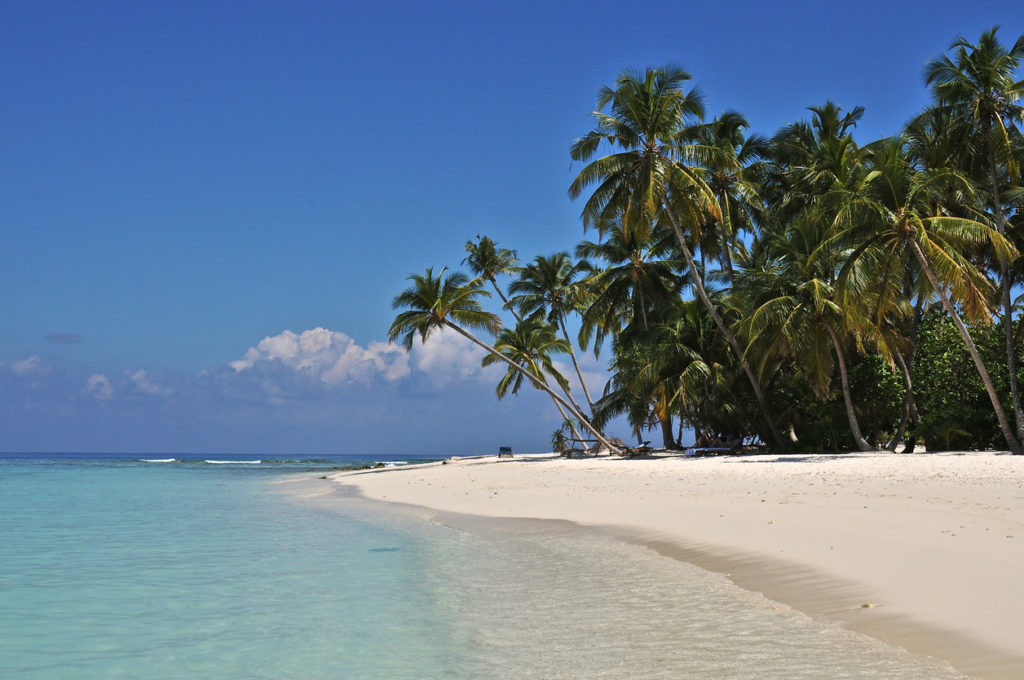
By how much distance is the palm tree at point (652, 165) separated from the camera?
24453 millimetres

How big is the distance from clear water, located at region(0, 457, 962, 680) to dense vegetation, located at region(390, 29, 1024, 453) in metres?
13.9

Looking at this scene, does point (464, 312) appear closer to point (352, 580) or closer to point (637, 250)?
point (637, 250)

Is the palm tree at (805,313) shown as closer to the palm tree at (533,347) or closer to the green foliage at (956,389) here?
the green foliage at (956,389)

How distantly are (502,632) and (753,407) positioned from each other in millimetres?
23735

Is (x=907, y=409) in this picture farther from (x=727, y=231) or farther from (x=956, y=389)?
(x=727, y=231)

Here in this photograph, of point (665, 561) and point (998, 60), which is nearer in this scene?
point (665, 561)

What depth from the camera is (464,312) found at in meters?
30.8

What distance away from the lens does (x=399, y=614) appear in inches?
241

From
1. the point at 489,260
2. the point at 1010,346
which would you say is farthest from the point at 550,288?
the point at 1010,346

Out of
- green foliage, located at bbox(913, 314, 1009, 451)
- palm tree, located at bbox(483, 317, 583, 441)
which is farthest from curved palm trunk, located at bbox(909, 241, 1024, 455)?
palm tree, located at bbox(483, 317, 583, 441)

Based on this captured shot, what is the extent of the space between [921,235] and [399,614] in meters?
16.6

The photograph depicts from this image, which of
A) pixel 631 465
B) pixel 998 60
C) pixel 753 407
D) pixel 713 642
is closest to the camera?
pixel 713 642

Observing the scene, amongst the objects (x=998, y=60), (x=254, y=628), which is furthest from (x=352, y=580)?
(x=998, y=60)

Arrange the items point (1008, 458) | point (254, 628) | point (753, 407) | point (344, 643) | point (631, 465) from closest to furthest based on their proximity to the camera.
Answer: point (344, 643), point (254, 628), point (1008, 458), point (631, 465), point (753, 407)
